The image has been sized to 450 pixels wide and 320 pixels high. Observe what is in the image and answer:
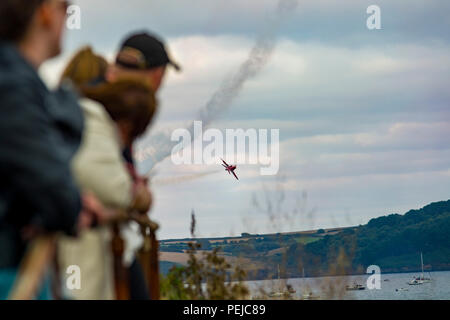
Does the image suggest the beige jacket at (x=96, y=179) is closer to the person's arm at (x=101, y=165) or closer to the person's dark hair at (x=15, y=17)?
the person's arm at (x=101, y=165)

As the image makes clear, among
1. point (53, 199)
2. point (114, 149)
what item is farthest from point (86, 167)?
point (53, 199)

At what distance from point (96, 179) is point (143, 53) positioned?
175 cm

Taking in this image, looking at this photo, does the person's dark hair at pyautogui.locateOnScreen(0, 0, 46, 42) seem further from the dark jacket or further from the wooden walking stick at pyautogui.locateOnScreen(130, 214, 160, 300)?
the wooden walking stick at pyautogui.locateOnScreen(130, 214, 160, 300)

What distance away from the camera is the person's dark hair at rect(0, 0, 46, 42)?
2.76 meters

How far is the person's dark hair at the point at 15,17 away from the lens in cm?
276

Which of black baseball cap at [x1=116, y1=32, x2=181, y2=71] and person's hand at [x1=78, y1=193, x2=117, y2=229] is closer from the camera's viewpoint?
person's hand at [x1=78, y1=193, x2=117, y2=229]

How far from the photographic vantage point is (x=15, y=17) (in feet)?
9.14

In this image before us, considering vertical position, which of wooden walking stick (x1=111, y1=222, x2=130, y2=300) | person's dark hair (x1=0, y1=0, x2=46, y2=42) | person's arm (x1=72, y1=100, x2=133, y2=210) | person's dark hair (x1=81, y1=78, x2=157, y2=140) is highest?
person's dark hair (x1=81, y1=78, x2=157, y2=140)

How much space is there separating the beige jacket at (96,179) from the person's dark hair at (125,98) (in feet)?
1.51

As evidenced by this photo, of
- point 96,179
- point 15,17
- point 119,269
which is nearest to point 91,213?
point 96,179

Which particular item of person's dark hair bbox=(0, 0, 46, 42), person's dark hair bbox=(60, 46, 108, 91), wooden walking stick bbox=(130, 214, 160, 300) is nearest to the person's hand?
person's dark hair bbox=(0, 0, 46, 42)

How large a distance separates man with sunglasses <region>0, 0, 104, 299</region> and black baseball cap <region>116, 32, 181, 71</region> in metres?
2.04
